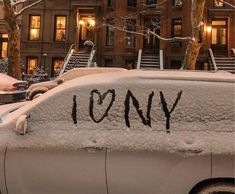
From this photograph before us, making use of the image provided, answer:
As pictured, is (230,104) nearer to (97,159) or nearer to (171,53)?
(97,159)

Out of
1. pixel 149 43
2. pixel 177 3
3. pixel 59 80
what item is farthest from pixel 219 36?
pixel 59 80

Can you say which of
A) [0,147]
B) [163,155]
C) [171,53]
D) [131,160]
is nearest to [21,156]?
[0,147]

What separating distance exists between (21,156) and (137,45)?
29557 millimetres

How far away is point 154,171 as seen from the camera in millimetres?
4207

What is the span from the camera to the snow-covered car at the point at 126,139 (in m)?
4.18

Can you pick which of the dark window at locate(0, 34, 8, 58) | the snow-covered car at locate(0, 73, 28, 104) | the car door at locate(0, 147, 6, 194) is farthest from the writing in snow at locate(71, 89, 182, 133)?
the dark window at locate(0, 34, 8, 58)

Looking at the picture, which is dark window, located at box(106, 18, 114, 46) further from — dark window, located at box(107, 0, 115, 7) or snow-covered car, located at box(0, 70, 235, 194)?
snow-covered car, located at box(0, 70, 235, 194)

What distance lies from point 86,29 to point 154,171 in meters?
31.2

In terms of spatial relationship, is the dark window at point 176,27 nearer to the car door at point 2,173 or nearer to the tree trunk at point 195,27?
the tree trunk at point 195,27

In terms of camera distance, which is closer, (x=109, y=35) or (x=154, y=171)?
(x=154, y=171)

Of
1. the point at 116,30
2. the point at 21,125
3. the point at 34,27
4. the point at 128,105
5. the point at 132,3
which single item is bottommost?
A: the point at 21,125

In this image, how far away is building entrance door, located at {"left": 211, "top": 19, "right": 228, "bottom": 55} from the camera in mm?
32416

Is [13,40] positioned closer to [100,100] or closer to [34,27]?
[34,27]

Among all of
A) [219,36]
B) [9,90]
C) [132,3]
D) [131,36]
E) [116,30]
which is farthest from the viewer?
[132,3]
